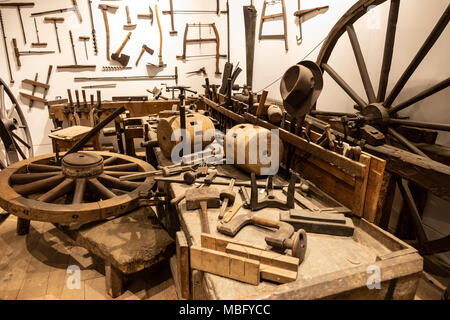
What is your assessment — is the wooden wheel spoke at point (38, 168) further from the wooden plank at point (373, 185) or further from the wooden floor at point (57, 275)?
the wooden plank at point (373, 185)

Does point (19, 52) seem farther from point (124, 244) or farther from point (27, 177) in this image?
point (124, 244)

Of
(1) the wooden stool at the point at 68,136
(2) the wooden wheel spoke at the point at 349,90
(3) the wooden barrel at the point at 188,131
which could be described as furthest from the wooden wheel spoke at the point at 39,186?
(2) the wooden wheel spoke at the point at 349,90

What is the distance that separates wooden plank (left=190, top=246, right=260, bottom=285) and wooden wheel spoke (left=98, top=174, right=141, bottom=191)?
1575mm

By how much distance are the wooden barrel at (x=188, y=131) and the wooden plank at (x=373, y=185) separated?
2004 millimetres

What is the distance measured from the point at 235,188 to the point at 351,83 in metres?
2.24

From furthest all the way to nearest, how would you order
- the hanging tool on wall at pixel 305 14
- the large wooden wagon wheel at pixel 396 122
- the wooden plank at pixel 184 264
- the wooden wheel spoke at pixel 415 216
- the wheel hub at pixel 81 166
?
the hanging tool on wall at pixel 305 14 → the wheel hub at pixel 81 166 → the wooden wheel spoke at pixel 415 216 → the large wooden wagon wheel at pixel 396 122 → the wooden plank at pixel 184 264

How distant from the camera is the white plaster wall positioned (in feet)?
9.73

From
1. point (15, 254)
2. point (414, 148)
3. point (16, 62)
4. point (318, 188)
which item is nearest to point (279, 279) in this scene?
point (318, 188)

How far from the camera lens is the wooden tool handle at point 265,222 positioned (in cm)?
193

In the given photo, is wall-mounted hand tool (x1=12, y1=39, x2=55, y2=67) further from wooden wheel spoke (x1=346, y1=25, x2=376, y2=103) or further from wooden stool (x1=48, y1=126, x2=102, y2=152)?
wooden wheel spoke (x1=346, y1=25, x2=376, y2=103)

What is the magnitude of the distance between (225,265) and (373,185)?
1.08m

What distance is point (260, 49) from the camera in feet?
18.7

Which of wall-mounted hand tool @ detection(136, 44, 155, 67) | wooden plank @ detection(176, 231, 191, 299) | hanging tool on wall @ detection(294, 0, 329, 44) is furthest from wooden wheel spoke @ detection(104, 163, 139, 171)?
wall-mounted hand tool @ detection(136, 44, 155, 67)

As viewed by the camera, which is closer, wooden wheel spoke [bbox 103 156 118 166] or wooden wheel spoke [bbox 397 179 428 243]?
wooden wheel spoke [bbox 397 179 428 243]
